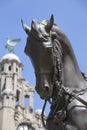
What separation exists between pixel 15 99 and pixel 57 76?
45.8 m

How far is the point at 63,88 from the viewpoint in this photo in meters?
3.91

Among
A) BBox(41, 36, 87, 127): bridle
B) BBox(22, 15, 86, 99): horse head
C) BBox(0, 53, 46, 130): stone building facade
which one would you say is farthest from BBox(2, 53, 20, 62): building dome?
BBox(41, 36, 87, 127): bridle

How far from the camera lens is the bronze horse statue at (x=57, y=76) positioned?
149 inches

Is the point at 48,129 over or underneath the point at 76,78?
underneath

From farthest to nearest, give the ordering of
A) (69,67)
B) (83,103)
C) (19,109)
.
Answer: (19,109) → (69,67) → (83,103)

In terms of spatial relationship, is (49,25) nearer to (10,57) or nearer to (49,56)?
(49,56)

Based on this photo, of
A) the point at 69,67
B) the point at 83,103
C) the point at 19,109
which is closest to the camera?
the point at 83,103

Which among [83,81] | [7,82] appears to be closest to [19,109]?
[7,82]

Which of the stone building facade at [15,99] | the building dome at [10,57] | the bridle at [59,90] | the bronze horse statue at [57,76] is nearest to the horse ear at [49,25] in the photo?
the bronze horse statue at [57,76]

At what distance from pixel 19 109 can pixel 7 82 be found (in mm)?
3581

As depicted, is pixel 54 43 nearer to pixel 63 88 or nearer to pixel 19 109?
pixel 63 88

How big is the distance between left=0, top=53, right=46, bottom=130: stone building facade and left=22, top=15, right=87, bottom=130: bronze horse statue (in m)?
44.0

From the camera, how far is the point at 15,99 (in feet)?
162

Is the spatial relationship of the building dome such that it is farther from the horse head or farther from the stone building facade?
Result: the horse head
